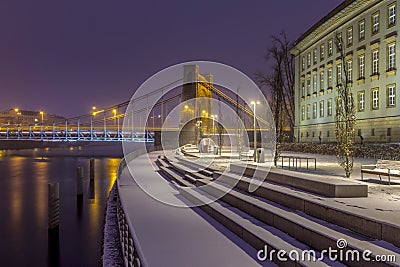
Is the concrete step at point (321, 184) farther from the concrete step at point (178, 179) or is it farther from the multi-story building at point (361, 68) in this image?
the multi-story building at point (361, 68)

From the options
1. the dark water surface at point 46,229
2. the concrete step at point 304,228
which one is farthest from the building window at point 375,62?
the concrete step at point 304,228

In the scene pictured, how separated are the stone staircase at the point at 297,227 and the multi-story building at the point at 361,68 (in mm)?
13029

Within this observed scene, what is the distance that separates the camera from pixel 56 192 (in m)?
14.0

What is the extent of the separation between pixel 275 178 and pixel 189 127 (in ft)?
151

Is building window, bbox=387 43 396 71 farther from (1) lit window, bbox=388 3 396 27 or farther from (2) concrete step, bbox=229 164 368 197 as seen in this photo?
(2) concrete step, bbox=229 164 368 197

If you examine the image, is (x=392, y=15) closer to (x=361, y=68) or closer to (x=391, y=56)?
(x=391, y=56)

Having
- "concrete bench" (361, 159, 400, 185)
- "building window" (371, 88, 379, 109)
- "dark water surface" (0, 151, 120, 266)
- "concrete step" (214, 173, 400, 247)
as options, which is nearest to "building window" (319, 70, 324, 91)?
"building window" (371, 88, 379, 109)

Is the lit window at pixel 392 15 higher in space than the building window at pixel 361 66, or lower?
higher

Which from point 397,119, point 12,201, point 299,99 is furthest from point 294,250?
point 299,99

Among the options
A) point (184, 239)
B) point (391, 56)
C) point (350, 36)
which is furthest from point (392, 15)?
point (184, 239)

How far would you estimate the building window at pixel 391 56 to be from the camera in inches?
1121

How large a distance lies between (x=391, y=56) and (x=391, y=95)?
9.66 feet

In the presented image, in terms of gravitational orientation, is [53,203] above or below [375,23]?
below

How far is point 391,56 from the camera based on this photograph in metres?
28.9
